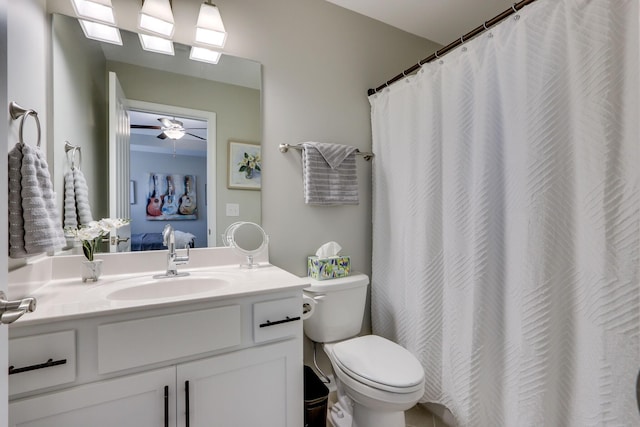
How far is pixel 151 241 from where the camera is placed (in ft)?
4.54

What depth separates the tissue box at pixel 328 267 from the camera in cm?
160

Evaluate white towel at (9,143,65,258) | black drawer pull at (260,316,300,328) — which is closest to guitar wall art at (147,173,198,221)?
white towel at (9,143,65,258)

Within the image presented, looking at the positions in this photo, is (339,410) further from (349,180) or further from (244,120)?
(244,120)

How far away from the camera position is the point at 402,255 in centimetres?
168

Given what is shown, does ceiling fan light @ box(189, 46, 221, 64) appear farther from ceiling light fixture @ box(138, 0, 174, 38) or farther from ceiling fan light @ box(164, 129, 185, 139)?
ceiling fan light @ box(164, 129, 185, 139)

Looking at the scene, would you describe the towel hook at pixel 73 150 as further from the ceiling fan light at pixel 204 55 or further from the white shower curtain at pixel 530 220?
the white shower curtain at pixel 530 220

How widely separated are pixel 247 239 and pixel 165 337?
70 cm

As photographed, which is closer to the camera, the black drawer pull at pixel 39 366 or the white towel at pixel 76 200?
the black drawer pull at pixel 39 366

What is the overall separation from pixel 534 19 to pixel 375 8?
1.05m

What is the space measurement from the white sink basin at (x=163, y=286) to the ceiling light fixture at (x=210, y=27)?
1158 mm

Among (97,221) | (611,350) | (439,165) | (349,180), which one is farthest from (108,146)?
(611,350)

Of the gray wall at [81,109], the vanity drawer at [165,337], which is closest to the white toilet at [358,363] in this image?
the vanity drawer at [165,337]

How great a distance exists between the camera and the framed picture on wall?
61.6 inches

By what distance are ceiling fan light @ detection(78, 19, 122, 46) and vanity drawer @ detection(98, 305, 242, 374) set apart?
4.09 ft
